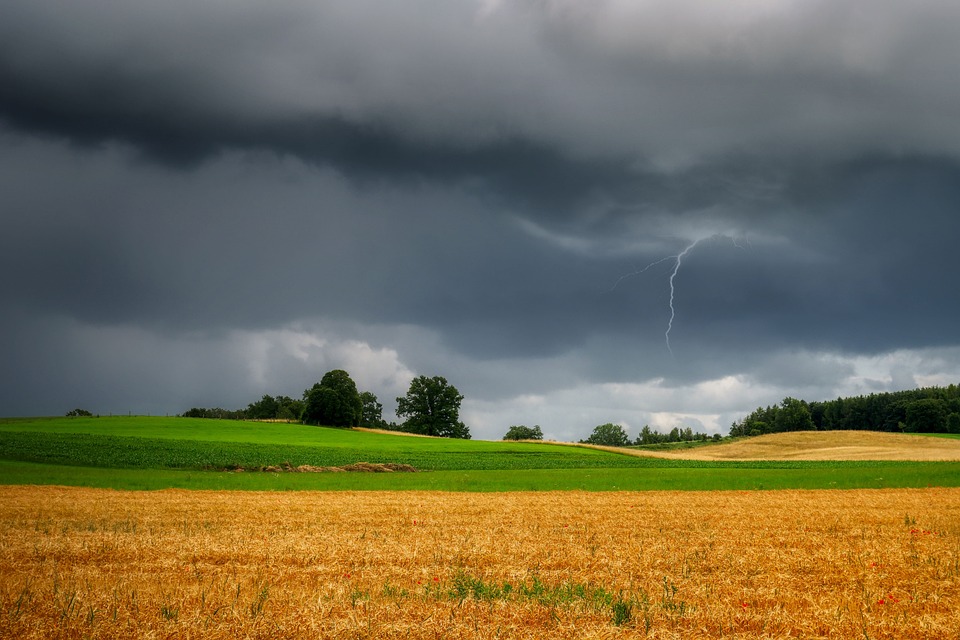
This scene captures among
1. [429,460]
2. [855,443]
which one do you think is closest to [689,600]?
[429,460]

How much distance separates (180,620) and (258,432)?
99.2 m

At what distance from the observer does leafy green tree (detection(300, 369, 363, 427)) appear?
439 ft

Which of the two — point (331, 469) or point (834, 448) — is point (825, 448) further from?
point (331, 469)

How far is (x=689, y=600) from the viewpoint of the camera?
10672mm

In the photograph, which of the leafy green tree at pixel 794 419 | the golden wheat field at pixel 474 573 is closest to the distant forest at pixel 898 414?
the leafy green tree at pixel 794 419

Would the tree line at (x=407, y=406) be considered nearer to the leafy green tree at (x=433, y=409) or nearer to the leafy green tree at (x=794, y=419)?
the leafy green tree at (x=433, y=409)

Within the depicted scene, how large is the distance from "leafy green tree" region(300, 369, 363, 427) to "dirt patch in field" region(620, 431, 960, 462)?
2420 inches

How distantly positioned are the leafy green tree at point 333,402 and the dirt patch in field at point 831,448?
61.5 m

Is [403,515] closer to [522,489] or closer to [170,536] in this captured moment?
[170,536]

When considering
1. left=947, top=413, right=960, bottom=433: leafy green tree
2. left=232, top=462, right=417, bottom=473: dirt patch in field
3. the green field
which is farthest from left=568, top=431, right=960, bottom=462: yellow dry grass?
left=232, top=462, right=417, bottom=473: dirt patch in field

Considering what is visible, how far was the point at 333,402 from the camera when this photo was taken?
439 ft

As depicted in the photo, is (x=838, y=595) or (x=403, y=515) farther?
(x=403, y=515)

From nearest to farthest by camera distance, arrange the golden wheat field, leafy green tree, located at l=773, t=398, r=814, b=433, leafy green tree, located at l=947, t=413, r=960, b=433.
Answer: the golden wheat field
leafy green tree, located at l=947, t=413, r=960, b=433
leafy green tree, located at l=773, t=398, r=814, b=433

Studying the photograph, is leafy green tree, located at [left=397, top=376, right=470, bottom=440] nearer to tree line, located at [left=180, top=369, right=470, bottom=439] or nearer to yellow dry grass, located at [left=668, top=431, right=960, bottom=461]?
tree line, located at [left=180, top=369, right=470, bottom=439]
